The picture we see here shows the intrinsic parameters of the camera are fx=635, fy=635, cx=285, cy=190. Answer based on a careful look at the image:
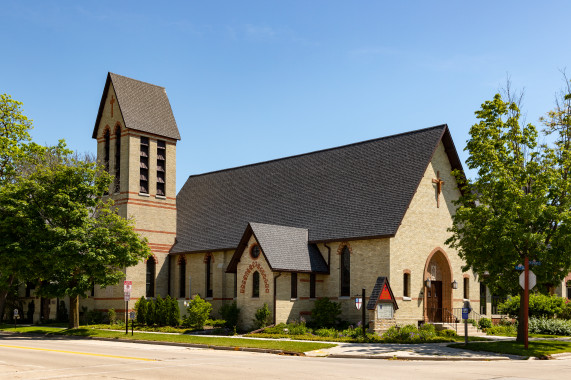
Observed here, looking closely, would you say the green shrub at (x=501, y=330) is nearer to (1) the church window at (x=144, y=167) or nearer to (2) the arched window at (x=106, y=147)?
(1) the church window at (x=144, y=167)

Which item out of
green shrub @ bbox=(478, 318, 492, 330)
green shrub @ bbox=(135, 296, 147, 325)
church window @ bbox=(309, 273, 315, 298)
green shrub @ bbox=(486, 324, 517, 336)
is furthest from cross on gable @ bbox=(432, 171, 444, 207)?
green shrub @ bbox=(135, 296, 147, 325)

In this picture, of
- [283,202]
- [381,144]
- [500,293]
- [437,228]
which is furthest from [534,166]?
[283,202]

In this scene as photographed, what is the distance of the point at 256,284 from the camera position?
35625 millimetres

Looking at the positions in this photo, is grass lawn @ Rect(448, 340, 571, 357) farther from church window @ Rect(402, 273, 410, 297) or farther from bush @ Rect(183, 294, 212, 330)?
bush @ Rect(183, 294, 212, 330)

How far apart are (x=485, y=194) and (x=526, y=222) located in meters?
2.48

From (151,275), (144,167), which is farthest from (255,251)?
(144,167)

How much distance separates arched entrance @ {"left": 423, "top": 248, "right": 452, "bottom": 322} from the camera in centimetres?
3688

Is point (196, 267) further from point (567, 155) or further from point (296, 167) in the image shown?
point (567, 155)

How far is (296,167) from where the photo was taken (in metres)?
43.5

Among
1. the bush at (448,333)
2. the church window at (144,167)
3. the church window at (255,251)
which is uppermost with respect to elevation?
the church window at (144,167)

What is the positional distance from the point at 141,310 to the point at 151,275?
423 cm

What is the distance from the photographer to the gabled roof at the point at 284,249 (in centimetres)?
3469

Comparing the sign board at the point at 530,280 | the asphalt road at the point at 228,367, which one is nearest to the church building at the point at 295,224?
the sign board at the point at 530,280

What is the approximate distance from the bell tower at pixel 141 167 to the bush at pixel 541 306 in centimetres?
2335
